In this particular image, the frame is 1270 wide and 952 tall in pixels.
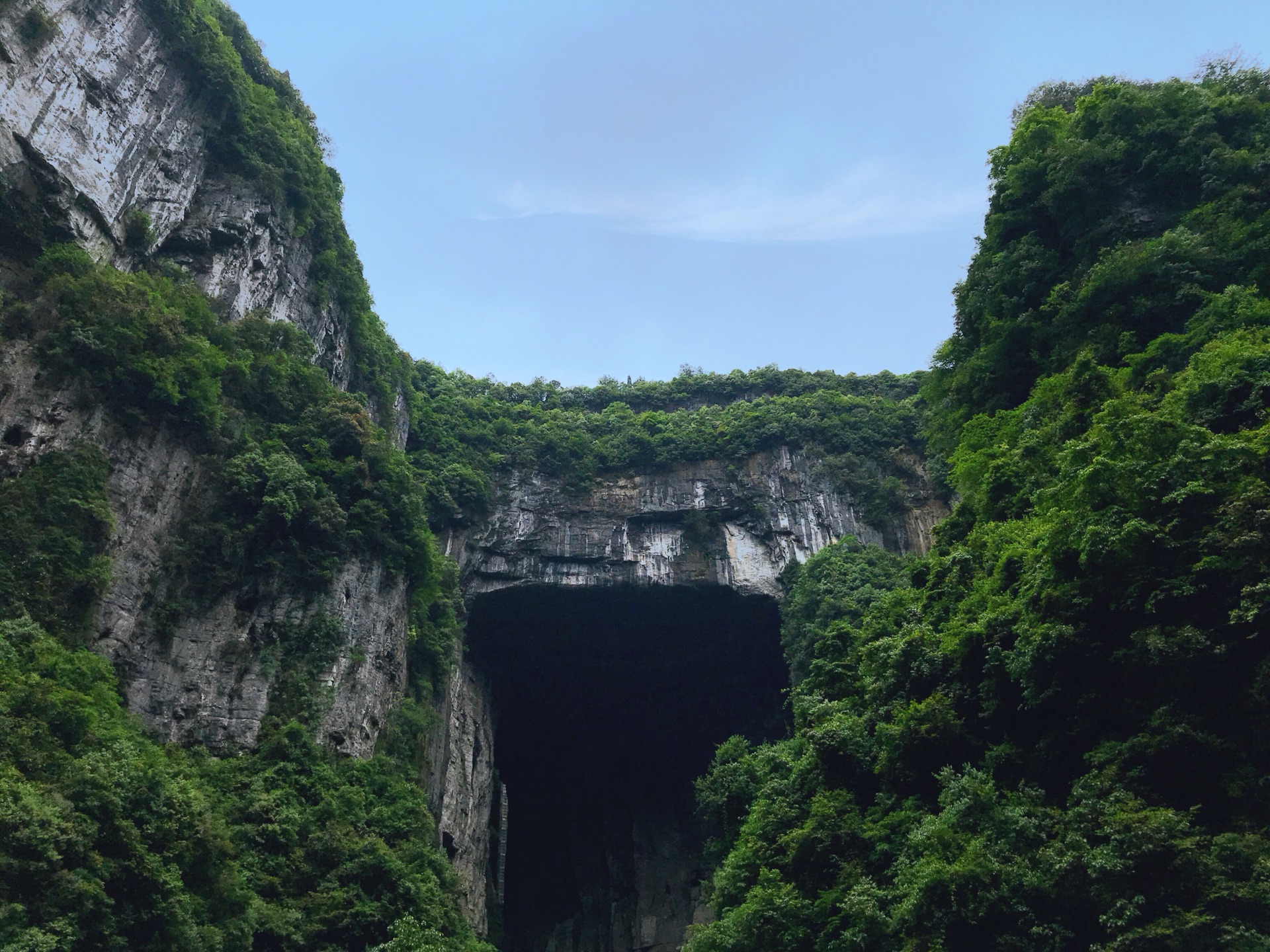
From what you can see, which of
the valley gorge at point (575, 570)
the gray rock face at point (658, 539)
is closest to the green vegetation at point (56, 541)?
the valley gorge at point (575, 570)

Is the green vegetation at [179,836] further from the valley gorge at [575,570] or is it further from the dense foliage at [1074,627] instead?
the dense foliage at [1074,627]

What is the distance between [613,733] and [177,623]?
19353mm

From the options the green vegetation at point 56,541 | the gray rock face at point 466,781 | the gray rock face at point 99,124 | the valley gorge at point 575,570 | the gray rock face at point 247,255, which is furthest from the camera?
the gray rock face at point 466,781

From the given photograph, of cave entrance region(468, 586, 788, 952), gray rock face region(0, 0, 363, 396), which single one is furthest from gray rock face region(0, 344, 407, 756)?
cave entrance region(468, 586, 788, 952)

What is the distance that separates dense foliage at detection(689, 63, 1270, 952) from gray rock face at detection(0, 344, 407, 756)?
847 cm

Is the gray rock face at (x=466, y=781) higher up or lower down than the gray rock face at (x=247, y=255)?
lower down

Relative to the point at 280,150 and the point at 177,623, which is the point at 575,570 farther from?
the point at 280,150

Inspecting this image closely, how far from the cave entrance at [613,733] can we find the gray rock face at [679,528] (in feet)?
2.09

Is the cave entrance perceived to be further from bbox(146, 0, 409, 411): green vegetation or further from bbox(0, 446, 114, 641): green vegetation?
bbox(0, 446, 114, 641): green vegetation

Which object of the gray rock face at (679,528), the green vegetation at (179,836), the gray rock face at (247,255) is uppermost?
the gray rock face at (247,255)

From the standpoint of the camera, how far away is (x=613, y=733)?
33.3 meters

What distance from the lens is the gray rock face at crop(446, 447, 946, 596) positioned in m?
28.7

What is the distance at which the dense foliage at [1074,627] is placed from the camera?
9.10 metres

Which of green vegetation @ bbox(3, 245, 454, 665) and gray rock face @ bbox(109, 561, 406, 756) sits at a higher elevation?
green vegetation @ bbox(3, 245, 454, 665)
